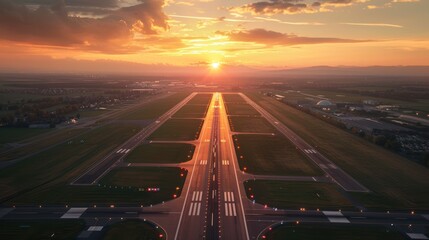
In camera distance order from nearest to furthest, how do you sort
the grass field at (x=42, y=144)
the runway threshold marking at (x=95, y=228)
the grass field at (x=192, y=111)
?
the runway threshold marking at (x=95, y=228), the grass field at (x=42, y=144), the grass field at (x=192, y=111)

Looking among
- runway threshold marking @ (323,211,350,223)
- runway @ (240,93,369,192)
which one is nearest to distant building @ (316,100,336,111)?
runway @ (240,93,369,192)

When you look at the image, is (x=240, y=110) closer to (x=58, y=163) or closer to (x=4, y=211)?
(x=58, y=163)

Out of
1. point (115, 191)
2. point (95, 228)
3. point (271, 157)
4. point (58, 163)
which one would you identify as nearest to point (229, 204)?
point (95, 228)

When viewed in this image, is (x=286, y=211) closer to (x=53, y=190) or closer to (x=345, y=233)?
(x=345, y=233)

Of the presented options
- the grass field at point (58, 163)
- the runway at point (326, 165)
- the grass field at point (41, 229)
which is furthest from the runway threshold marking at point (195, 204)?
the grass field at point (58, 163)

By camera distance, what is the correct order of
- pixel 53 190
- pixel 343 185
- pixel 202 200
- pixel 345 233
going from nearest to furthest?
pixel 345 233 → pixel 202 200 → pixel 53 190 → pixel 343 185

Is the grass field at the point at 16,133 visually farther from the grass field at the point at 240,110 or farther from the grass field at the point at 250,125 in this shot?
the grass field at the point at 240,110

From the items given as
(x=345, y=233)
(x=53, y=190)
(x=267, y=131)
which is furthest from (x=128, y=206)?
(x=267, y=131)
